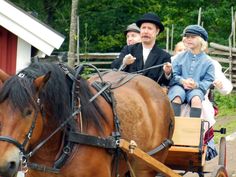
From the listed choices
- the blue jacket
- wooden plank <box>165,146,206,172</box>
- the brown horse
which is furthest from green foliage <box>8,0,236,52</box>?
the brown horse

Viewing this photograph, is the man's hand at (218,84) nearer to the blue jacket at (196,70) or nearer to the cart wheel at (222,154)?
the blue jacket at (196,70)

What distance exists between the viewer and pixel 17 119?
4438mm

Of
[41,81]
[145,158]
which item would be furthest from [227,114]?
[41,81]

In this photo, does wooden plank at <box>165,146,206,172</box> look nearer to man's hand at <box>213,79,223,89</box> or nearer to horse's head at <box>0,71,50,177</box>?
man's hand at <box>213,79,223,89</box>

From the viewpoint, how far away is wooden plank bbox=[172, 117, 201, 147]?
6.57m

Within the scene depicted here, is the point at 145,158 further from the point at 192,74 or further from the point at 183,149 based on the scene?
the point at 192,74

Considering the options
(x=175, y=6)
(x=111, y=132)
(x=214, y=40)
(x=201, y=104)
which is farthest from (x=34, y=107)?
(x=175, y=6)

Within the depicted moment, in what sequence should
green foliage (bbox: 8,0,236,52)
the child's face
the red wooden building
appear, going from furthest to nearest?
green foliage (bbox: 8,0,236,52) → the red wooden building → the child's face

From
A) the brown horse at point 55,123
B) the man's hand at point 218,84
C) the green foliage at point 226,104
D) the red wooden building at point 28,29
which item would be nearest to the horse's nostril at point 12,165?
the brown horse at point 55,123

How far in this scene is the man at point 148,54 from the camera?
6742 mm

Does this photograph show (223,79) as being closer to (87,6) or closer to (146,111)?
(146,111)

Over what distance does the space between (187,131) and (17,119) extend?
2627mm

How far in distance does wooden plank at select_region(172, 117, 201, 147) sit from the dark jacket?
51 cm

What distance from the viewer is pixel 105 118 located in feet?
17.1
